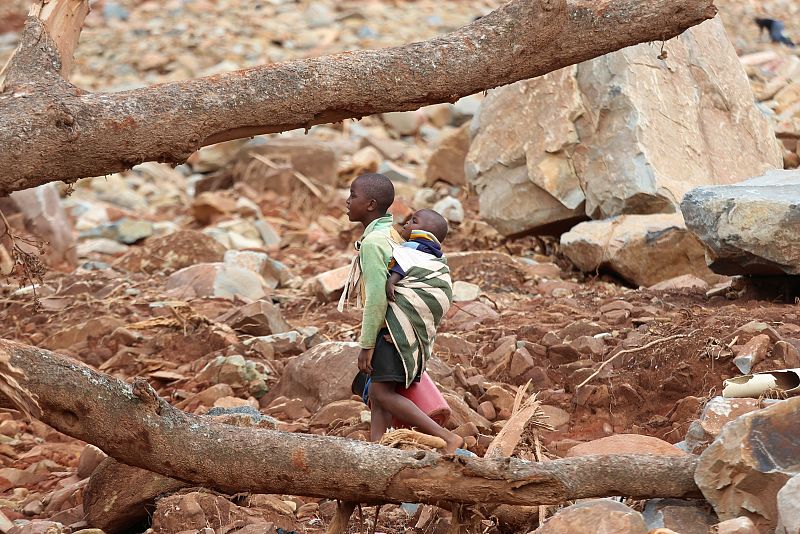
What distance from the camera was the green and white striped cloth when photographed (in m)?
3.93

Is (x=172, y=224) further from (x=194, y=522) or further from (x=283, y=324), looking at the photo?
(x=194, y=522)

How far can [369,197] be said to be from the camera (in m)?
3.98

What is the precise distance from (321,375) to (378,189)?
1532 mm

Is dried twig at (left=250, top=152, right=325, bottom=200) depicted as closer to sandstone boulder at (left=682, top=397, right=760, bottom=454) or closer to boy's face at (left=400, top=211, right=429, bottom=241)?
boy's face at (left=400, top=211, right=429, bottom=241)

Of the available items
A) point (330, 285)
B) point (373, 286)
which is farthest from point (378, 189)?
point (330, 285)

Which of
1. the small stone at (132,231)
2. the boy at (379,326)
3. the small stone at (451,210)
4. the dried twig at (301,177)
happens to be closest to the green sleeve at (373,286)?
the boy at (379,326)

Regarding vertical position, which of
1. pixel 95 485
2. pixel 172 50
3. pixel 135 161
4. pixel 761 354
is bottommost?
pixel 172 50

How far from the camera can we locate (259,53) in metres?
15.6

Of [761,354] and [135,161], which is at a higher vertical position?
[135,161]

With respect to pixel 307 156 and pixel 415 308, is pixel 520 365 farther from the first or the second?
pixel 307 156

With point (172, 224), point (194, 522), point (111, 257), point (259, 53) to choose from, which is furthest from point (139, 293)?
point (259, 53)

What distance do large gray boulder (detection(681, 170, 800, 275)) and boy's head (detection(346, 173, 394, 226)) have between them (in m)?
2.14

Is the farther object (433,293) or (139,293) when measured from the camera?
(139,293)

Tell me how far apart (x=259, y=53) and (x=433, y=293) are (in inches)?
479
